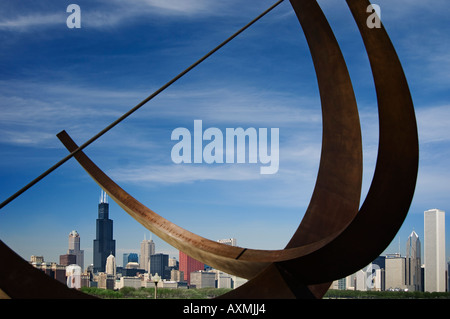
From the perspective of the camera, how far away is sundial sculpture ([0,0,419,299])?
7.10 m

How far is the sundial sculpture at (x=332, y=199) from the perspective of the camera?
710cm

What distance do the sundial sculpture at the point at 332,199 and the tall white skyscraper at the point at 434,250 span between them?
66906 mm

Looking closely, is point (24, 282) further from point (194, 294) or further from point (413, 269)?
point (413, 269)

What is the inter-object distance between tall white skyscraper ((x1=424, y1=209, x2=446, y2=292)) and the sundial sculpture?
220 ft

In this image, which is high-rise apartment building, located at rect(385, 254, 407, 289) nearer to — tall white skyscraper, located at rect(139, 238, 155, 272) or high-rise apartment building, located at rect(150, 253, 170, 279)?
high-rise apartment building, located at rect(150, 253, 170, 279)

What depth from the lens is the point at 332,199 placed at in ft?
32.1

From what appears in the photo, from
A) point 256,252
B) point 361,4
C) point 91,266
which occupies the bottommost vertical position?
point 91,266

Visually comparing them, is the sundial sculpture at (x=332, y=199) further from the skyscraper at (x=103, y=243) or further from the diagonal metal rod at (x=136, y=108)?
the skyscraper at (x=103, y=243)

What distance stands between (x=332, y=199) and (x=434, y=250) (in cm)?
7199

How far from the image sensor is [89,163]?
10.9 metres
